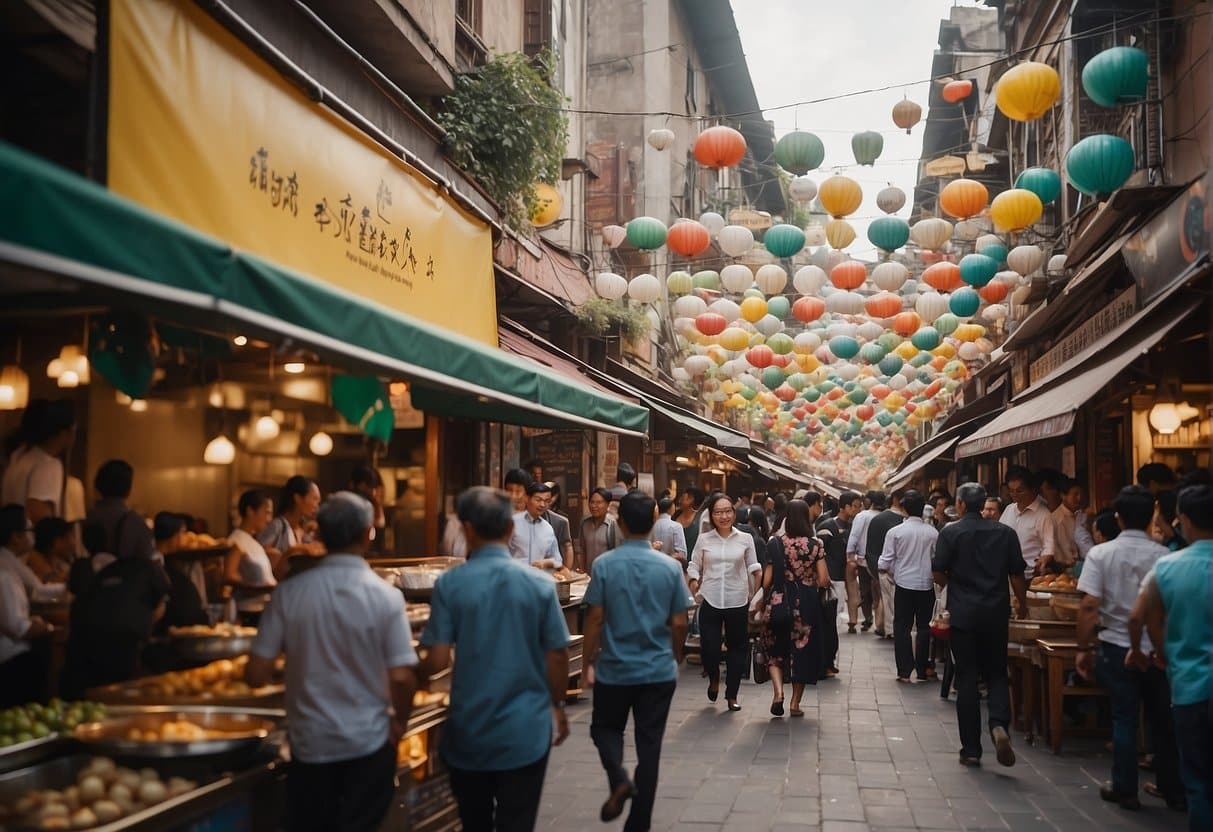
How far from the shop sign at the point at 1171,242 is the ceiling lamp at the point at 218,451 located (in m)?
9.52

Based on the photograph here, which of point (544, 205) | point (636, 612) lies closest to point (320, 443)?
point (544, 205)

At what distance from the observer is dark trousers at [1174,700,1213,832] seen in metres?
5.49

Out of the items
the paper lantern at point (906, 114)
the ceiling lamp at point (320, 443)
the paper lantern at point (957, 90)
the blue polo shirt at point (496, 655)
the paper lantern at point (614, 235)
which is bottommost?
the blue polo shirt at point (496, 655)

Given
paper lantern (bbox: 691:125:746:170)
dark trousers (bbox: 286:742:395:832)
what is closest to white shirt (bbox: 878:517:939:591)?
paper lantern (bbox: 691:125:746:170)

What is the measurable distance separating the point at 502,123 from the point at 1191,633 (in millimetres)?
9905

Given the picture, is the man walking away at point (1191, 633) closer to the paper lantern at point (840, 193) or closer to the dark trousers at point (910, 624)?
the dark trousers at point (910, 624)

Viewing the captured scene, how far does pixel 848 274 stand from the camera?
59.9 feet

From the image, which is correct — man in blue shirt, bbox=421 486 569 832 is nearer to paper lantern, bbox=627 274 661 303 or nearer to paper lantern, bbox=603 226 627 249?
paper lantern, bbox=627 274 661 303

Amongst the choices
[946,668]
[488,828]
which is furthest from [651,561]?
[946,668]

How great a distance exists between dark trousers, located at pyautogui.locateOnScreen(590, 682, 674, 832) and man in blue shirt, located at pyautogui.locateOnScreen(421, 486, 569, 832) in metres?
1.28

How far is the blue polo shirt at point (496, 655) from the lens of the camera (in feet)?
15.1

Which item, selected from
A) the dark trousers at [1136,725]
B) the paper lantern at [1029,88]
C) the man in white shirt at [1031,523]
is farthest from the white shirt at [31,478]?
the paper lantern at [1029,88]

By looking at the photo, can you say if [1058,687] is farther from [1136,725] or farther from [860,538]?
[860,538]

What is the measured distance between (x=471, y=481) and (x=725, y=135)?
18.9ft
